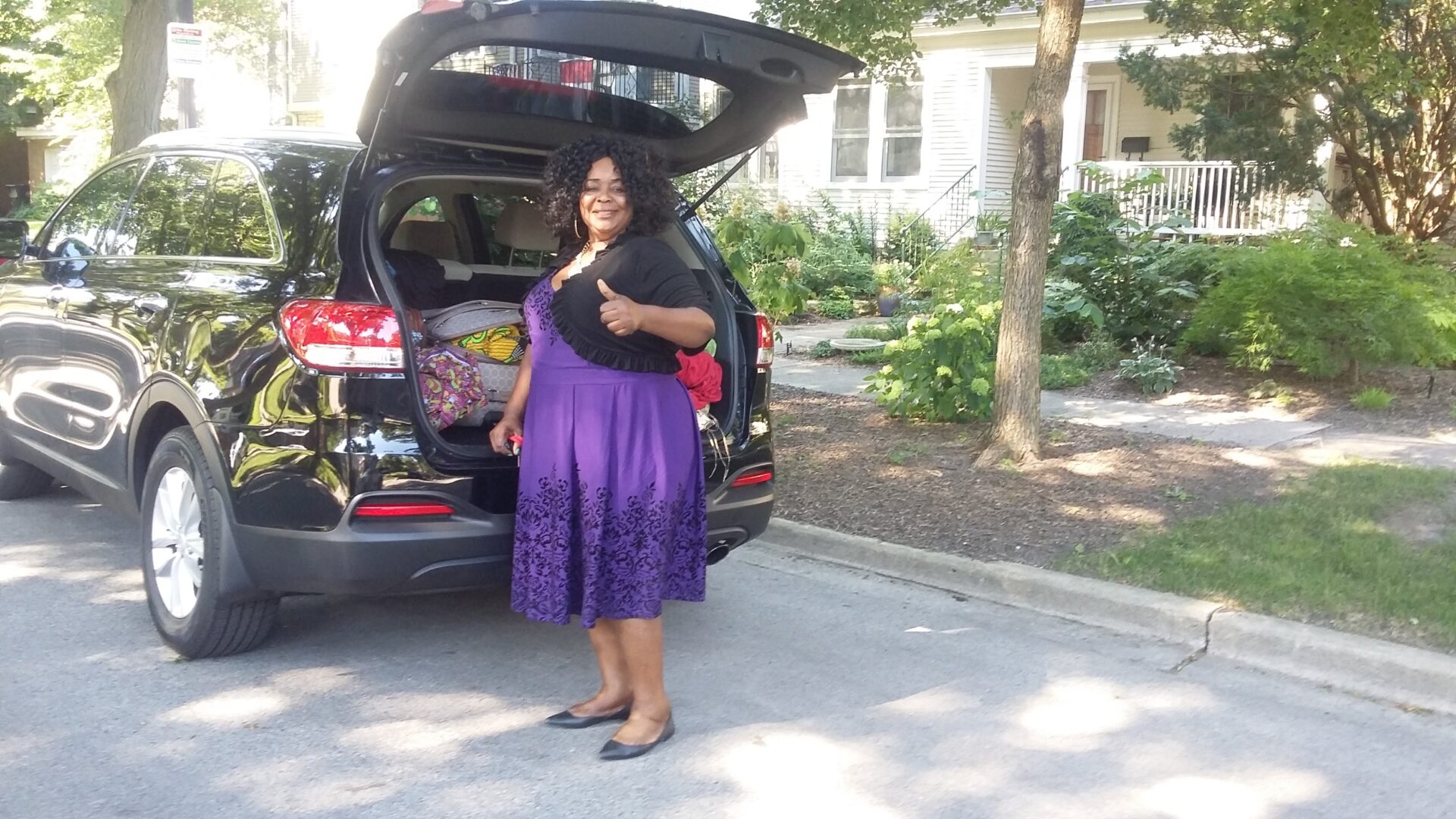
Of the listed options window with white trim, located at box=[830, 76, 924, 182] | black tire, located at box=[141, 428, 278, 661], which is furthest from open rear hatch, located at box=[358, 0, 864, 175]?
window with white trim, located at box=[830, 76, 924, 182]

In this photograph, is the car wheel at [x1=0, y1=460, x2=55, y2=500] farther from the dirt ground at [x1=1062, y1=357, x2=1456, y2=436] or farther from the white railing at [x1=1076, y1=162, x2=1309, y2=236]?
the white railing at [x1=1076, y1=162, x2=1309, y2=236]

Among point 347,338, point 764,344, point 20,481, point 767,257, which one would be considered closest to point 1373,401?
point 767,257

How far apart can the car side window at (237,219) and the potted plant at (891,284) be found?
10230mm

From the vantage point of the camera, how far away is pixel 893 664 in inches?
178

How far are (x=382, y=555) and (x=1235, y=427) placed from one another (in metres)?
6.11

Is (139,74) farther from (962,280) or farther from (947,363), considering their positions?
(947,363)

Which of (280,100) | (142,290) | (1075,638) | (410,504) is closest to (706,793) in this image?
(410,504)

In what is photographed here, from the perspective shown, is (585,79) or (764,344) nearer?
(585,79)

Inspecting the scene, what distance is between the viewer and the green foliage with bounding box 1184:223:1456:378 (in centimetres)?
846

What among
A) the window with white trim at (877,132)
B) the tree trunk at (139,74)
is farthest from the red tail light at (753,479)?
the window with white trim at (877,132)

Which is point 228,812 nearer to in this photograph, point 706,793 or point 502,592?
point 706,793

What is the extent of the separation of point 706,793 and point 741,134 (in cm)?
231

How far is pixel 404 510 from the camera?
3779mm

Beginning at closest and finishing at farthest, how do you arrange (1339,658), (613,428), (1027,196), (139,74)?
1. (613,428)
2. (1339,658)
3. (1027,196)
4. (139,74)
